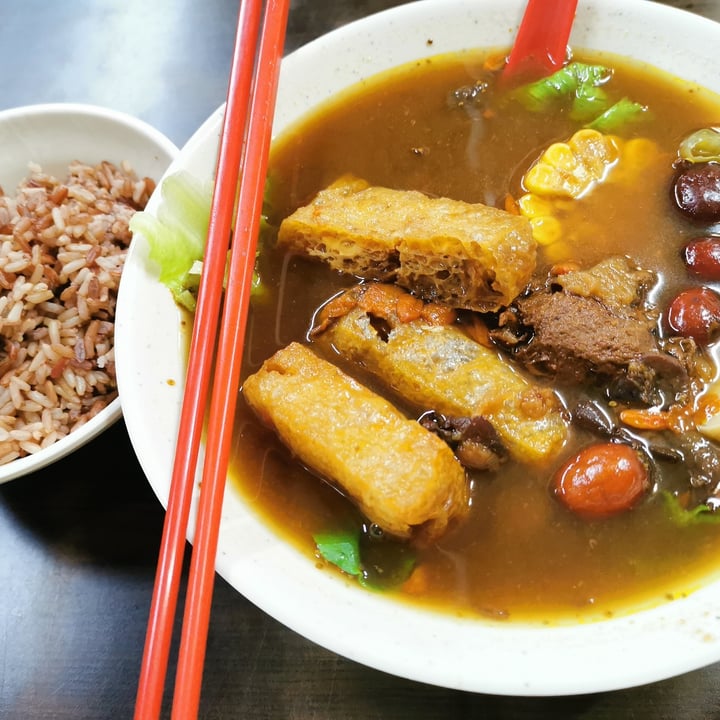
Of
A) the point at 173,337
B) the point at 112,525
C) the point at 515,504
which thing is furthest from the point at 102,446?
the point at 515,504

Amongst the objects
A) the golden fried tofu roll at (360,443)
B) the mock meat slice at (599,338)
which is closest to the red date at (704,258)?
the mock meat slice at (599,338)

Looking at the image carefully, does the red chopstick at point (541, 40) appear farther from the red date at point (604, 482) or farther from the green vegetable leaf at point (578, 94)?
the red date at point (604, 482)

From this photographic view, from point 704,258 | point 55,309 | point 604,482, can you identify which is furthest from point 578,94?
point 55,309

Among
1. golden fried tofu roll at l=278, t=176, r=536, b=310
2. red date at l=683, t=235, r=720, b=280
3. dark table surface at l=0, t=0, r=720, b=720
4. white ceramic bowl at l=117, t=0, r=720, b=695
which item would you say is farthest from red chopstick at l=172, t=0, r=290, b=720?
red date at l=683, t=235, r=720, b=280

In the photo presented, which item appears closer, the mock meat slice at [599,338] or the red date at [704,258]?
the mock meat slice at [599,338]

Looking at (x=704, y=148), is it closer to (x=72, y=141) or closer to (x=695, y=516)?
(x=695, y=516)

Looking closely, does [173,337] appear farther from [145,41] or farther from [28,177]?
[145,41]
